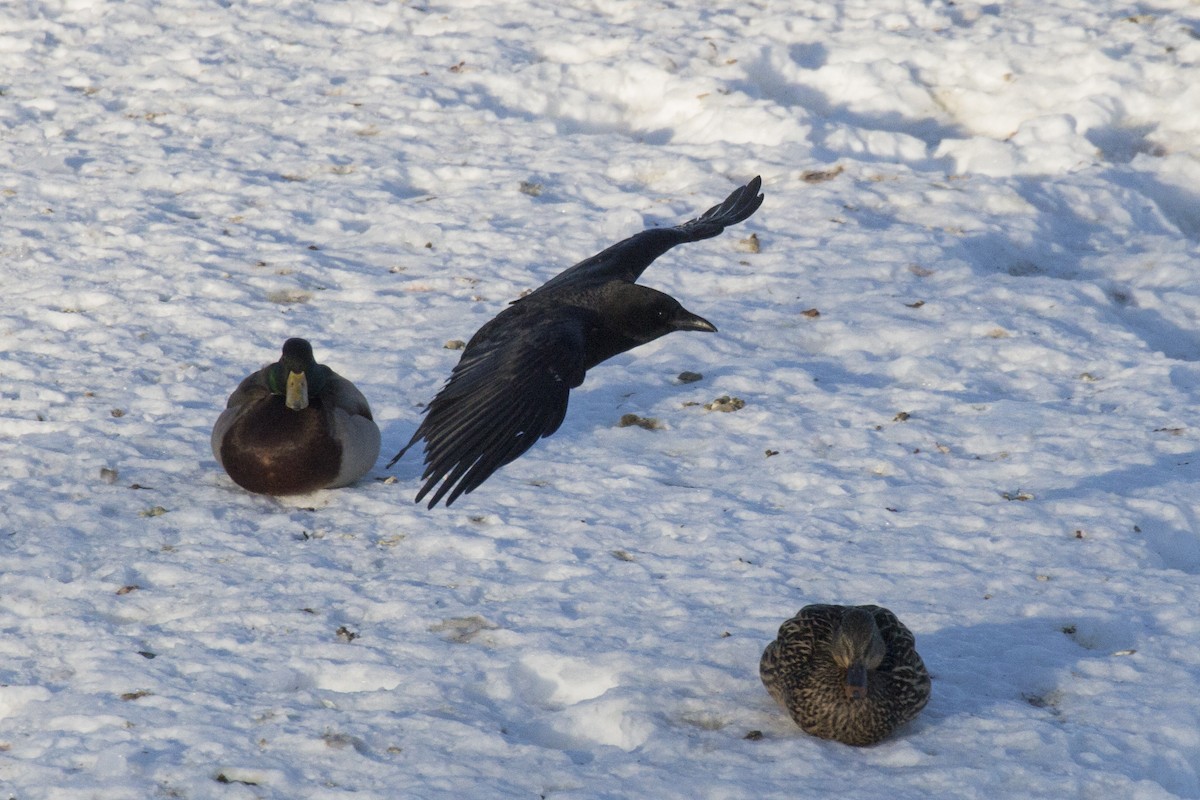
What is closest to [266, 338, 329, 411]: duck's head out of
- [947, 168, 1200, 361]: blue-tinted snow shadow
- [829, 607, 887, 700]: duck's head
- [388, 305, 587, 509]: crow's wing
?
[388, 305, 587, 509]: crow's wing

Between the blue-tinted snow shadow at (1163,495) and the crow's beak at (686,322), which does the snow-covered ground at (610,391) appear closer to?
the blue-tinted snow shadow at (1163,495)

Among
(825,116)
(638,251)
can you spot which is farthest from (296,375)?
(825,116)

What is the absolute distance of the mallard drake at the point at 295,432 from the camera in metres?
5.32

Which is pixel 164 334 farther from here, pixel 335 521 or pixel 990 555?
pixel 990 555

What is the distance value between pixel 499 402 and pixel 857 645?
129 cm

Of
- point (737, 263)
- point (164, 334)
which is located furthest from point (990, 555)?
point (164, 334)

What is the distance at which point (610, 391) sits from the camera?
6.45 metres

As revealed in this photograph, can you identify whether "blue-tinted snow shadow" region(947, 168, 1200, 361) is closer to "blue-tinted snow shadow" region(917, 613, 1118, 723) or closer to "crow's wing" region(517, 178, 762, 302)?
"crow's wing" region(517, 178, 762, 302)

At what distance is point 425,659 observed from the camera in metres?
4.27

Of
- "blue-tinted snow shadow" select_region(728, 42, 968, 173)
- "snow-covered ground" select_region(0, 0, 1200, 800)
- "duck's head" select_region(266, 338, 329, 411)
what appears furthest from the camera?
"blue-tinted snow shadow" select_region(728, 42, 968, 173)

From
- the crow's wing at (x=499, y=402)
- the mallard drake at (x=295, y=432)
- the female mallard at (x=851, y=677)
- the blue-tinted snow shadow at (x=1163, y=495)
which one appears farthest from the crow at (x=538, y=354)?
the blue-tinted snow shadow at (x=1163, y=495)

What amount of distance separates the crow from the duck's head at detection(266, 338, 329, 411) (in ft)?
1.44

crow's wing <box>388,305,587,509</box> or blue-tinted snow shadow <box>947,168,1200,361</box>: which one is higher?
crow's wing <box>388,305,587,509</box>

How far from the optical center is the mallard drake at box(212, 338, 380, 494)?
5.32 meters
